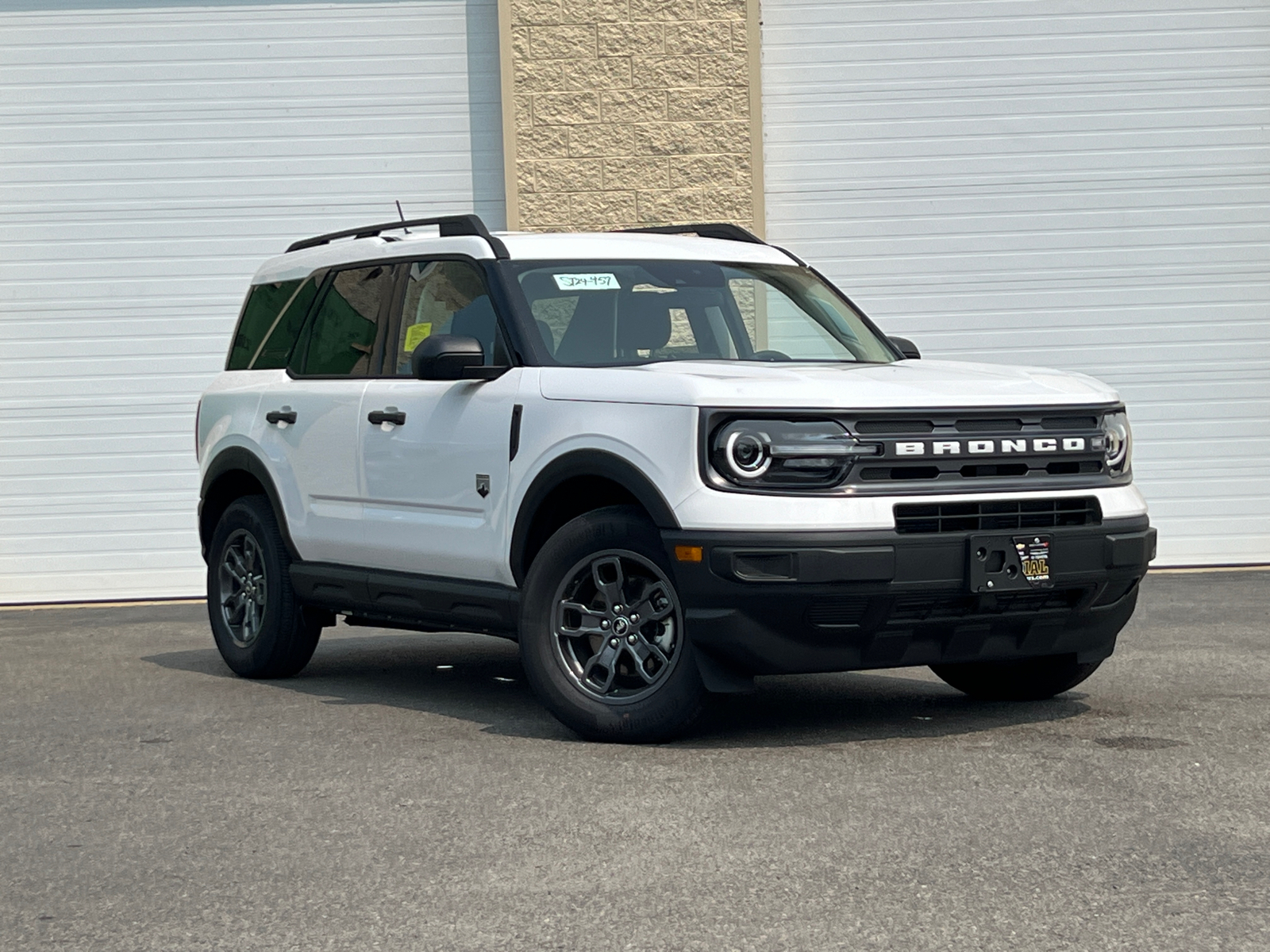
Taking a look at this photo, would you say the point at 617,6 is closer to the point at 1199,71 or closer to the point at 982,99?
the point at 982,99

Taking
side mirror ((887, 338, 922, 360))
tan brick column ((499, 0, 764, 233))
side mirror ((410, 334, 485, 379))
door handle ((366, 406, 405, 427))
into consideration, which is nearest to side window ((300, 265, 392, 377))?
door handle ((366, 406, 405, 427))

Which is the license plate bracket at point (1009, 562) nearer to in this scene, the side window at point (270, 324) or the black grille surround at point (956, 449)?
the black grille surround at point (956, 449)

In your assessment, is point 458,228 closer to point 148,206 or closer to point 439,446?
point 439,446

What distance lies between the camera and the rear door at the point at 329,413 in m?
7.97

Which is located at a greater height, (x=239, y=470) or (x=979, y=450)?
(x=979, y=450)

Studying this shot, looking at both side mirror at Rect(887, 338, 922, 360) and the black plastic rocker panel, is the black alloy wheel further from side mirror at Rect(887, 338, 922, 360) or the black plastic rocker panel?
side mirror at Rect(887, 338, 922, 360)

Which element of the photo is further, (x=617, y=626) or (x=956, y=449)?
(x=617, y=626)

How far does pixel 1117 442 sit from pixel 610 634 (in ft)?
6.58

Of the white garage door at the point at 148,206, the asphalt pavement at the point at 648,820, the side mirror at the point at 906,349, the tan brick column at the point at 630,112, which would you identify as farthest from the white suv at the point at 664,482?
the white garage door at the point at 148,206

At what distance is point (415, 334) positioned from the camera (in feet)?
25.6

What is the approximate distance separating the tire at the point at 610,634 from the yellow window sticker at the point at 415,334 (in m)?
1.46

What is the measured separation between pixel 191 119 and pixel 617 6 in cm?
333

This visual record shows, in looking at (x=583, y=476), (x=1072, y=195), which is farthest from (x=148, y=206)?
(x=583, y=476)


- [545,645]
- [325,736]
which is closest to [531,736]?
[545,645]
